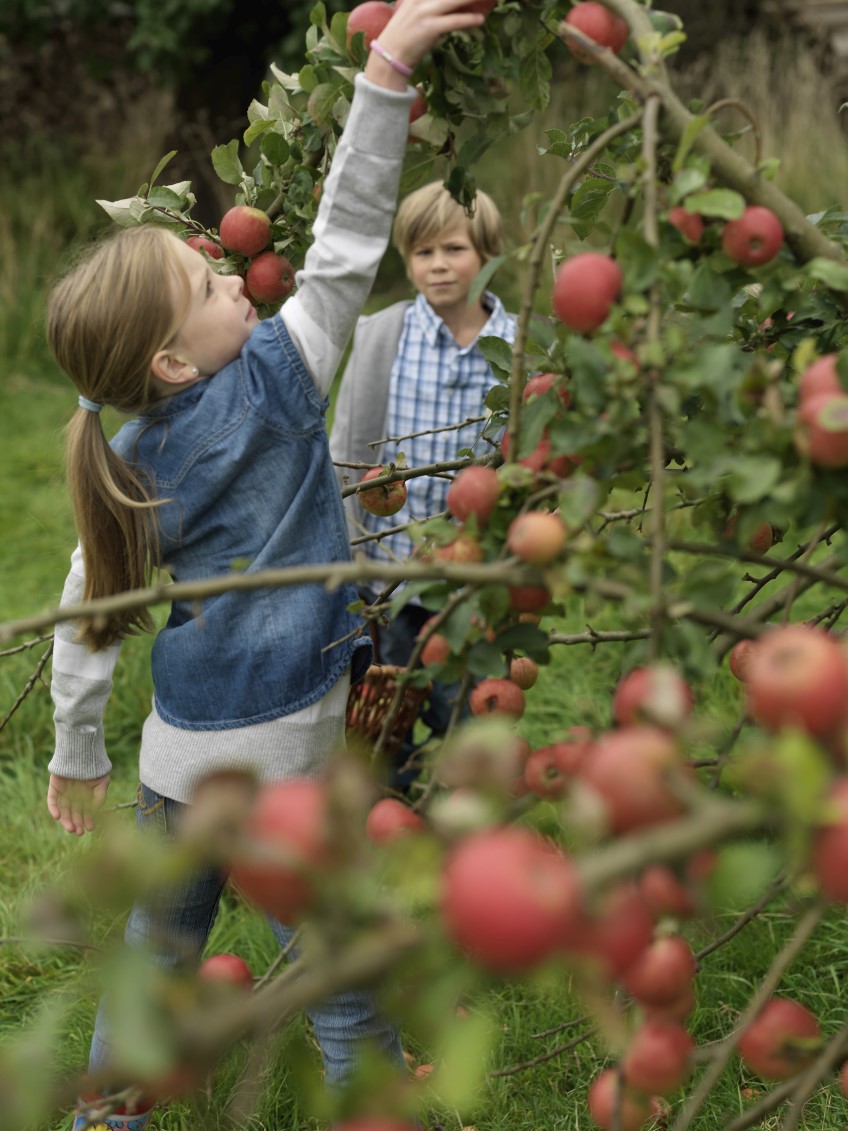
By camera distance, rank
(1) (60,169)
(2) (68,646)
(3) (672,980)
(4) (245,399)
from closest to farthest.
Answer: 1. (3) (672,980)
2. (4) (245,399)
3. (2) (68,646)
4. (1) (60,169)

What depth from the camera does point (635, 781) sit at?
625mm

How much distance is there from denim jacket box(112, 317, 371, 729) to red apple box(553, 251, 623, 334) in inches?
20.7

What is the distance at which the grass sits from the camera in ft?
5.60

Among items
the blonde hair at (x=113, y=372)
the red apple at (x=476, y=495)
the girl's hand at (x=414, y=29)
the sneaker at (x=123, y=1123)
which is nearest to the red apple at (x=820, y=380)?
the red apple at (x=476, y=495)

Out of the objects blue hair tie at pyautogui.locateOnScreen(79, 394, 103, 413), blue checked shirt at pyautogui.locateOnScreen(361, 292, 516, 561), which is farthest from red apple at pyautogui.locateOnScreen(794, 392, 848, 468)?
blue checked shirt at pyautogui.locateOnScreen(361, 292, 516, 561)

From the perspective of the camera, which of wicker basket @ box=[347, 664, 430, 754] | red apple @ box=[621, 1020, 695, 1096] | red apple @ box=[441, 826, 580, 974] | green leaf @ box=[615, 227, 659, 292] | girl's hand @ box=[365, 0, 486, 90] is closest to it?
red apple @ box=[441, 826, 580, 974]

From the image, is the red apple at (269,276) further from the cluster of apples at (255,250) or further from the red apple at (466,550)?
the red apple at (466,550)

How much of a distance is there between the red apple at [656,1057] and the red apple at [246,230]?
110 cm

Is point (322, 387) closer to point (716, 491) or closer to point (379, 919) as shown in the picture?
point (716, 491)

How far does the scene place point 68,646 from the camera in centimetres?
160

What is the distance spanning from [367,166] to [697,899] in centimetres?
92

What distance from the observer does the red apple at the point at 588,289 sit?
0.96 metres

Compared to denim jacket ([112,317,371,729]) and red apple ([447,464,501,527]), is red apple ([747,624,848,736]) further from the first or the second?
denim jacket ([112,317,371,729])

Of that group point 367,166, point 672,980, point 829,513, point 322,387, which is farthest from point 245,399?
point 672,980
